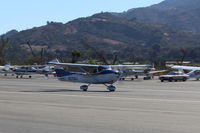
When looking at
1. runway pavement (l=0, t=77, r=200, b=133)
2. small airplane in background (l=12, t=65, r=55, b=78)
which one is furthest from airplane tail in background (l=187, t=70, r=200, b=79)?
runway pavement (l=0, t=77, r=200, b=133)

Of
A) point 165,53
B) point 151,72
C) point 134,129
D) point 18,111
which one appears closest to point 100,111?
point 18,111

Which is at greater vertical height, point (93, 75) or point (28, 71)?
point (28, 71)

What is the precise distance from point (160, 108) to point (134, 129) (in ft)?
19.7

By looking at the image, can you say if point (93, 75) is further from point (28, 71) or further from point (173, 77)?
point (28, 71)

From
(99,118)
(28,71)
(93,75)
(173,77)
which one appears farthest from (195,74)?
(99,118)

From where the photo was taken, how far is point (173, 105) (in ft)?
66.0

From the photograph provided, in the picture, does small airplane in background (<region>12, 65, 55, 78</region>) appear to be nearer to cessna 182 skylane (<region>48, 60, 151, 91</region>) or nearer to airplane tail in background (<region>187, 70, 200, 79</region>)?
airplane tail in background (<region>187, 70, 200, 79</region>)

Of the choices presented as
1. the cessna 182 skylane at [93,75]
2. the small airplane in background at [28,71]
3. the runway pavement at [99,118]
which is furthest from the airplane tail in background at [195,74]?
the runway pavement at [99,118]

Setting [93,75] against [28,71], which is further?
[28,71]

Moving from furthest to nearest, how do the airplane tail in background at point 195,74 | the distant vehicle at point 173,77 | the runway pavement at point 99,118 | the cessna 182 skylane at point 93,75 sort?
the airplane tail in background at point 195,74 < the distant vehicle at point 173,77 < the cessna 182 skylane at point 93,75 < the runway pavement at point 99,118

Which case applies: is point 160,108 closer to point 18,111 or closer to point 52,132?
point 18,111

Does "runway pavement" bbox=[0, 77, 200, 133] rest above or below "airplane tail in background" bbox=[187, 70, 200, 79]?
below

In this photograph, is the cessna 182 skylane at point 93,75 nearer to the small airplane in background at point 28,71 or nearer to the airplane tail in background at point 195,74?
the airplane tail in background at point 195,74

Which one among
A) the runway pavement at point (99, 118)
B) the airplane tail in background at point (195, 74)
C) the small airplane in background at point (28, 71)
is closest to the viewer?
the runway pavement at point (99, 118)
